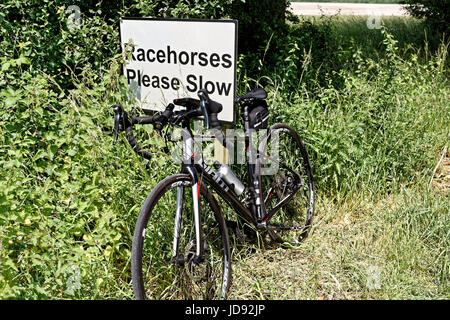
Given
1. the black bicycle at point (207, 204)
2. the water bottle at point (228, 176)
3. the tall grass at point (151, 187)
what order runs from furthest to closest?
the water bottle at point (228, 176) → the tall grass at point (151, 187) → the black bicycle at point (207, 204)

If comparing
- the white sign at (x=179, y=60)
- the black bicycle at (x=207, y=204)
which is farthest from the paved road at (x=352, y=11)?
the white sign at (x=179, y=60)

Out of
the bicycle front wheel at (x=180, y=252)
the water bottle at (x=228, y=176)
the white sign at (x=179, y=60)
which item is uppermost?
the white sign at (x=179, y=60)

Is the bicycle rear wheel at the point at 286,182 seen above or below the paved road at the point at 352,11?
below

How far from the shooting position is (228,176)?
3209 millimetres

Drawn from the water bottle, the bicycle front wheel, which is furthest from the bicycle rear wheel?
the bicycle front wheel

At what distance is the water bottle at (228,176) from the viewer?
3.20 meters

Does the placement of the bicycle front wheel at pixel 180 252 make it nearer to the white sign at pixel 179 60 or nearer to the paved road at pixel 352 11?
the white sign at pixel 179 60

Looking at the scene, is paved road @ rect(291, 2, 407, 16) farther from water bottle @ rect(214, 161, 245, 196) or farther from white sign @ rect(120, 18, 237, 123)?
water bottle @ rect(214, 161, 245, 196)

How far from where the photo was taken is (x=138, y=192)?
10.4 feet

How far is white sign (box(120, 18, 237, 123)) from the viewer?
320 cm

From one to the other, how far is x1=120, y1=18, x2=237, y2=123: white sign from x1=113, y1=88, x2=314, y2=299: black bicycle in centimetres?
31

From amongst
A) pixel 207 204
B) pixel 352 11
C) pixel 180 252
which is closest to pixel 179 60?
pixel 207 204

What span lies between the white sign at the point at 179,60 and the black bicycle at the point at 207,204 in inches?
12.2

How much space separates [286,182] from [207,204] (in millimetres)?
1057
